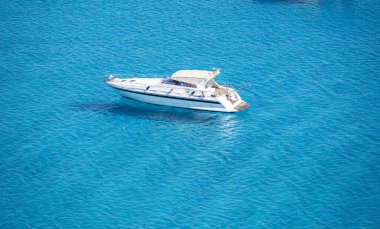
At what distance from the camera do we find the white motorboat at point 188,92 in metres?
68.9

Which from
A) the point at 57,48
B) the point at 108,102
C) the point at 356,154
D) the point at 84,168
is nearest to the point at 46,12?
the point at 57,48

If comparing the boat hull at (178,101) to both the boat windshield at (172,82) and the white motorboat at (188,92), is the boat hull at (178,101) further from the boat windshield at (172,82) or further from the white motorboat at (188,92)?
the boat windshield at (172,82)

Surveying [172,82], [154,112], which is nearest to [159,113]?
[154,112]

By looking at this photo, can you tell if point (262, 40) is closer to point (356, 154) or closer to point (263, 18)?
point (263, 18)

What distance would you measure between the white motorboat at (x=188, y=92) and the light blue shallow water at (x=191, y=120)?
114 centimetres

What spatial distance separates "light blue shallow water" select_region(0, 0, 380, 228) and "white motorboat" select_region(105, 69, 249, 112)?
1144 mm

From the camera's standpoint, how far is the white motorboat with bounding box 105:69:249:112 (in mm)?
68875

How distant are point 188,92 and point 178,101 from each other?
1.46 m

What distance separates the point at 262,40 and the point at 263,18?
762 centimetres

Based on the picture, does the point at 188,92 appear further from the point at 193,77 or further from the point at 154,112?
the point at 154,112

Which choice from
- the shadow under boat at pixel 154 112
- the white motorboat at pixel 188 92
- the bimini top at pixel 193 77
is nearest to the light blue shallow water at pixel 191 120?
the shadow under boat at pixel 154 112

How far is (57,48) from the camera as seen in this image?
82.7 metres

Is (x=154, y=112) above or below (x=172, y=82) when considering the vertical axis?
below

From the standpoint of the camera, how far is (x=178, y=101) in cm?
6950
